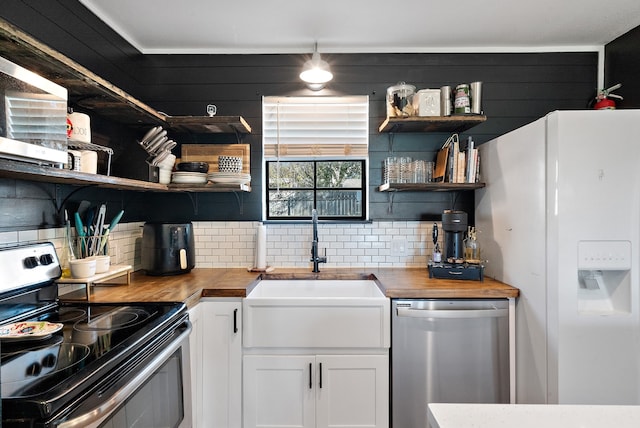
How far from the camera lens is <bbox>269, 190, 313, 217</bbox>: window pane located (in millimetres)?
2693

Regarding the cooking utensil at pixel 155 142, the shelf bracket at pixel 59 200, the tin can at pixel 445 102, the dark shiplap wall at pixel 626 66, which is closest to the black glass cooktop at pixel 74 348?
the shelf bracket at pixel 59 200

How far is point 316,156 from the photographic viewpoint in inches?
104

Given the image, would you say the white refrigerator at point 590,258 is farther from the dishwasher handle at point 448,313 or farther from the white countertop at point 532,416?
the white countertop at point 532,416

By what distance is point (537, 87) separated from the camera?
2568 mm

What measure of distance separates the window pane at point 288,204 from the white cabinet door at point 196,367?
1004 millimetres

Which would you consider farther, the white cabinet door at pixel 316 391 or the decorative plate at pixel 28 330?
the white cabinet door at pixel 316 391

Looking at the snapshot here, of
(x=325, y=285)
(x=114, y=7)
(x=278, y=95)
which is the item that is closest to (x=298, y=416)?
(x=325, y=285)

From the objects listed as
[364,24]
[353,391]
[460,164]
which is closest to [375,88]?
[364,24]

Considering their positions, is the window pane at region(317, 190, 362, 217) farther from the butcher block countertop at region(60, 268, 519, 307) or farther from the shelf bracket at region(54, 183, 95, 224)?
the shelf bracket at region(54, 183, 95, 224)

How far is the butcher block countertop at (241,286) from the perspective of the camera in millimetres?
1749

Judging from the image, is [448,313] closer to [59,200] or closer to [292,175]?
[292,175]

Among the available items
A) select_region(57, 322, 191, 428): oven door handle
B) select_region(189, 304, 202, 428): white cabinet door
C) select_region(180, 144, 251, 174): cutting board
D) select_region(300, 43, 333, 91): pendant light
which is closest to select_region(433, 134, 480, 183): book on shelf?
select_region(300, 43, 333, 91): pendant light

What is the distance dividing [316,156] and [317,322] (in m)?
1.24

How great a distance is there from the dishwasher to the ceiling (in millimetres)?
1686
